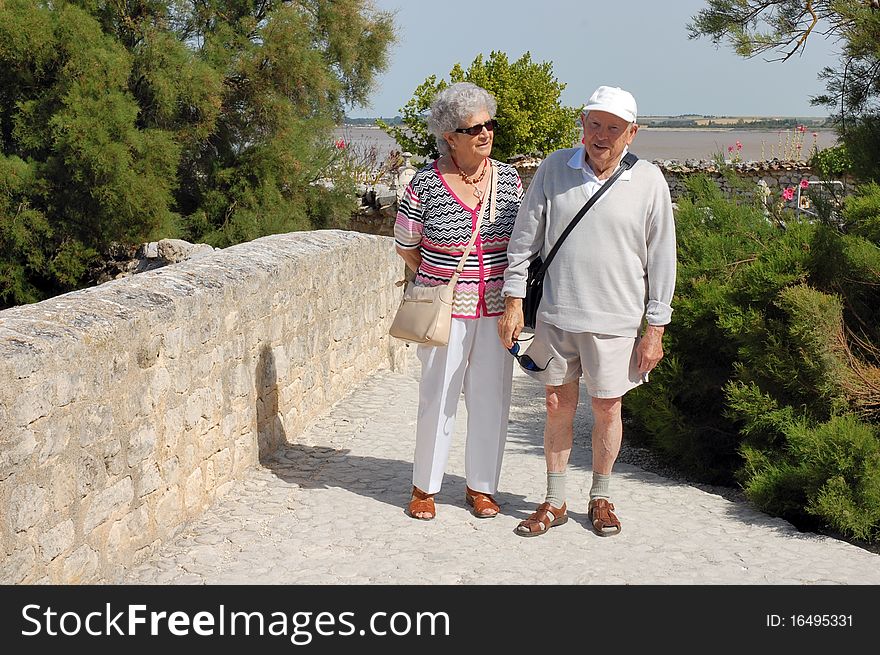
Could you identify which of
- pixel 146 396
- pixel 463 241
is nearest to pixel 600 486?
pixel 463 241

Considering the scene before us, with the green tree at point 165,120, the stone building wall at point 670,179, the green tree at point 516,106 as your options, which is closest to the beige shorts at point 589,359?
the stone building wall at point 670,179

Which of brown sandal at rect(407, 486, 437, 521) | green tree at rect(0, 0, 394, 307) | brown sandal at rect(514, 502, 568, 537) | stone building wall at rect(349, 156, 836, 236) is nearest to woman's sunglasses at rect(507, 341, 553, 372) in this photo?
brown sandal at rect(514, 502, 568, 537)

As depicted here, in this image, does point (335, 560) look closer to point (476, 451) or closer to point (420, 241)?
point (476, 451)

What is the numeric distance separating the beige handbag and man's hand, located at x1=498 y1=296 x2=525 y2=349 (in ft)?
0.73

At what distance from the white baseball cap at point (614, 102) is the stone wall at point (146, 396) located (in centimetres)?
180

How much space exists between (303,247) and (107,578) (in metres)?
2.65

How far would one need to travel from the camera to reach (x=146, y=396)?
3.89m

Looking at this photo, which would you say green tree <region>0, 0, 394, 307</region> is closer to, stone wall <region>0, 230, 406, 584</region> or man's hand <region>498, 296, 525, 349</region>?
stone wall <region>0, 230, 406, 584</region>

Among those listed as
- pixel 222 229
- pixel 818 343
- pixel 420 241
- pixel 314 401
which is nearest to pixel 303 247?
pixel 314 401

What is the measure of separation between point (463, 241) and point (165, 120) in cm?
1247

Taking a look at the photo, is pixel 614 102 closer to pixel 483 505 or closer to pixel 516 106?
pixel 483 505

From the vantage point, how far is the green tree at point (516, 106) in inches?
792

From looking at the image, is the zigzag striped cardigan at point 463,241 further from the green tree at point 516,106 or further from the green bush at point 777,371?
the green tree at point 516,106

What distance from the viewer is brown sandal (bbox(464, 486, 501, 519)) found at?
4.36 metres
